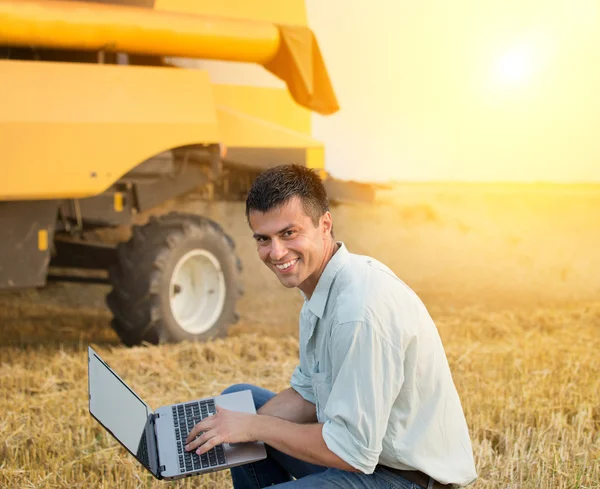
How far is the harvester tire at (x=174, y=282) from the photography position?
17.9ft

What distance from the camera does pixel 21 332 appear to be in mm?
6387

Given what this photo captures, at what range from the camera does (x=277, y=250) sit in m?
2.19

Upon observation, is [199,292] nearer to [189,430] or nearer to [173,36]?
[173,36]

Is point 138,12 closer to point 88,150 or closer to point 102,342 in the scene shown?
point 88,150

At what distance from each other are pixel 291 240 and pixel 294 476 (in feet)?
2.70

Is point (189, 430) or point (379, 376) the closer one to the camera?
point (379, 376)

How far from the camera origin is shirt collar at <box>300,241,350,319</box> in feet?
7.27

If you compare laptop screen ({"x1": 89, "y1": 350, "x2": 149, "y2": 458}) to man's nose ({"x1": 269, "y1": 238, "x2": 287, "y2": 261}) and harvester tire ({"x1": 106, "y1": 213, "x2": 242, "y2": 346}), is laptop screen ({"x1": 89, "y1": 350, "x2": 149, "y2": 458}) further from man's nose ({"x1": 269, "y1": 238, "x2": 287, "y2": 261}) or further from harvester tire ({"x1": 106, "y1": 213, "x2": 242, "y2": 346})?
harvester tire ({"x1": 106, "y1": 213, "x2": 242, "y2": 346})

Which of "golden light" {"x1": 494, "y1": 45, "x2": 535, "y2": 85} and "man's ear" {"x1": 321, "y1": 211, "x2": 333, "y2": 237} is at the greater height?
"golden light" {"x1": 494, "y1": 45, "x2": 535, "y2": 85}

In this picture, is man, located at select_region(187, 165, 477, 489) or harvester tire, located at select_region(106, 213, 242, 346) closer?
man, located at select_region(187, 165, 477, 489)

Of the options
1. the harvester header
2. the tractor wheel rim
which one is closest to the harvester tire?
the tractor wheel rim

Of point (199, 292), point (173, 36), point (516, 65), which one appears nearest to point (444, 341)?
point (199, 292)

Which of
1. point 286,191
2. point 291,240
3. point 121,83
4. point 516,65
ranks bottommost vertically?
point 291,240

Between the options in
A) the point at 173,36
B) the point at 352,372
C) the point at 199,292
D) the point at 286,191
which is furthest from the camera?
the point at 199,292
